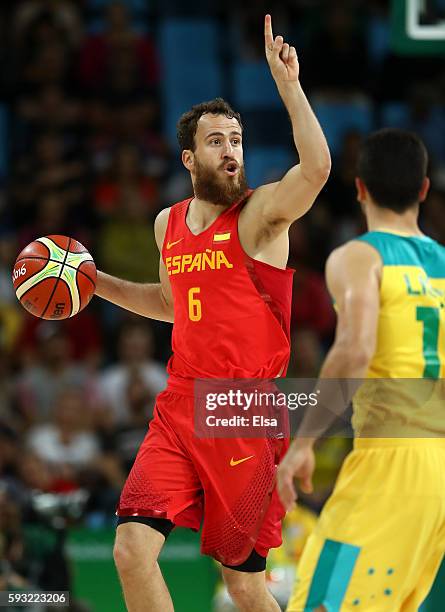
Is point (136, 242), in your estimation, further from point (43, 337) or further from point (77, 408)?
point (77, 408)

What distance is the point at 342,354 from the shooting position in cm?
461

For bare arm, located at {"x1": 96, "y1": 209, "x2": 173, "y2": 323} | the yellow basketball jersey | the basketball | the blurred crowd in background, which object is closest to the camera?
the yellow basketball jersey

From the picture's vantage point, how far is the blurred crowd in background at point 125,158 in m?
10.3

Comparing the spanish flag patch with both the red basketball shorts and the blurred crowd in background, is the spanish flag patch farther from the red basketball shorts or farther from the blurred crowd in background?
the blurred crowd in background

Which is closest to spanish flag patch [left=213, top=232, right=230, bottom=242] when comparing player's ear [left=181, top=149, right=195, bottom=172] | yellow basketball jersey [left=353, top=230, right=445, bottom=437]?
player's ear [left=181, top=149, right=195, bottom=172]

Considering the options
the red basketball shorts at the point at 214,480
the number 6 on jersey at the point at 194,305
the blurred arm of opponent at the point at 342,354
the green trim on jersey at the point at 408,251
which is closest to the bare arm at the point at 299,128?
the green trim on jersey at the point at 408,251

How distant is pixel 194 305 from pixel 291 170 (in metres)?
0.83

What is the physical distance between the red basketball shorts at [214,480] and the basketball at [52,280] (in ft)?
2.69

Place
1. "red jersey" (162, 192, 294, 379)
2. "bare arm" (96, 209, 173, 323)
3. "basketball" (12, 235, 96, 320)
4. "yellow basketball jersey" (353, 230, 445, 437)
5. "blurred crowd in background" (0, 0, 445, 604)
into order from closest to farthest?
"yellow basketball jersey" (353, 230, 445, 437) → "red jersey" (162, 192, 294, 379) → "basketball" (12, 235, 96, 320) → "bare arm" (96, 209, 173, 323) → "blurred crowd in background" (0, 0, 445, 604)

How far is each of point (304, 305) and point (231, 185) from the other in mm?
5462

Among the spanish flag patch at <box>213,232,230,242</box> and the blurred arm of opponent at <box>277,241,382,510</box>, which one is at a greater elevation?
the spanish flag patch at <box>213,232,230,242</box>

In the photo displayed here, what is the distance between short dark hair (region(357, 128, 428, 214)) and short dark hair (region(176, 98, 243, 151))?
2.92ft

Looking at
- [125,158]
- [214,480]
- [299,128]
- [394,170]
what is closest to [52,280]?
[214,480]

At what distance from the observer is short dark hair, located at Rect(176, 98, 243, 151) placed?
5847 mm
